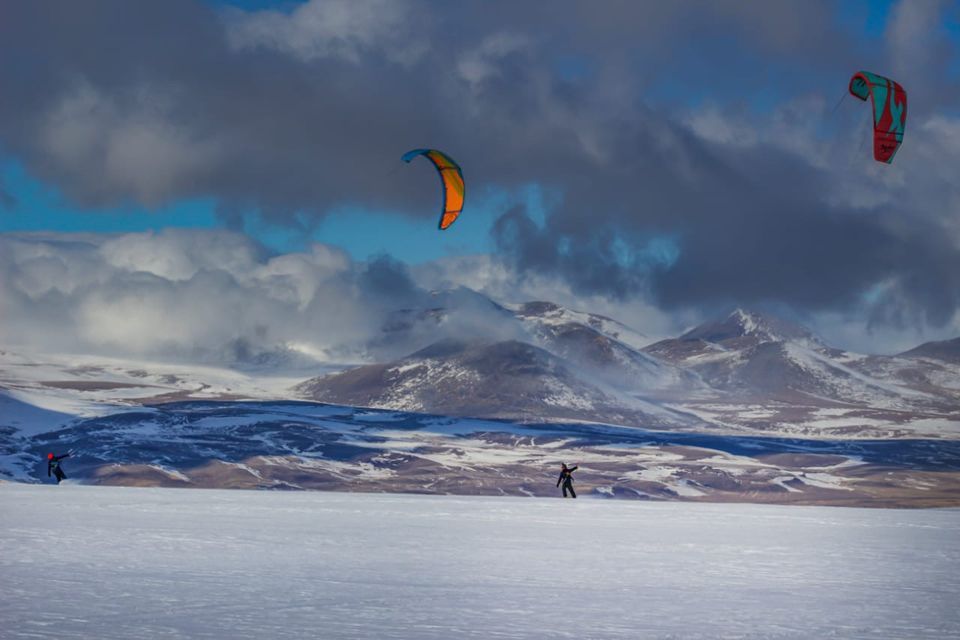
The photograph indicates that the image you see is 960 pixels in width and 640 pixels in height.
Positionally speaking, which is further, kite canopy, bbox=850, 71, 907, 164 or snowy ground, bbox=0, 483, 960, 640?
kite canopy, bbox=850, 71, 907, 164

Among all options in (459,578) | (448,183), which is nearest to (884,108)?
(448,183)

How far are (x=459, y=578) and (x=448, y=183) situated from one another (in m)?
60.0

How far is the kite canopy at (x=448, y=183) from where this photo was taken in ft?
258

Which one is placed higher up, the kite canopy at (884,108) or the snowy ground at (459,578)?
the kite canopy at (884,108)

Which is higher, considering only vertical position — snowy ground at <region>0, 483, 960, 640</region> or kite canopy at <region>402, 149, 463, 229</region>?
kite canopy at <region>402, 149, 463, 229</region>

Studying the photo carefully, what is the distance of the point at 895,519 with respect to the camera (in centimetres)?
5078

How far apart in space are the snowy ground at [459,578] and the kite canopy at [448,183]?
1568 inches

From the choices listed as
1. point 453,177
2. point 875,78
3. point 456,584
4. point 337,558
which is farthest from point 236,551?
point 453,177

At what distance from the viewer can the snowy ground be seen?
18.0 metres

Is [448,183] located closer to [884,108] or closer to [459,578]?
[884,108]

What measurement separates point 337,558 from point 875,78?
49092 millimetres

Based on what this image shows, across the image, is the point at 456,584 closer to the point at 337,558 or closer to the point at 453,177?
the point at 337,558

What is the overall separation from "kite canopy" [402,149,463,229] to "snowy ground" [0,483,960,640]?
131ft

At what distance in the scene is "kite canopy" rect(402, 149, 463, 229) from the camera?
7854 centimetres
